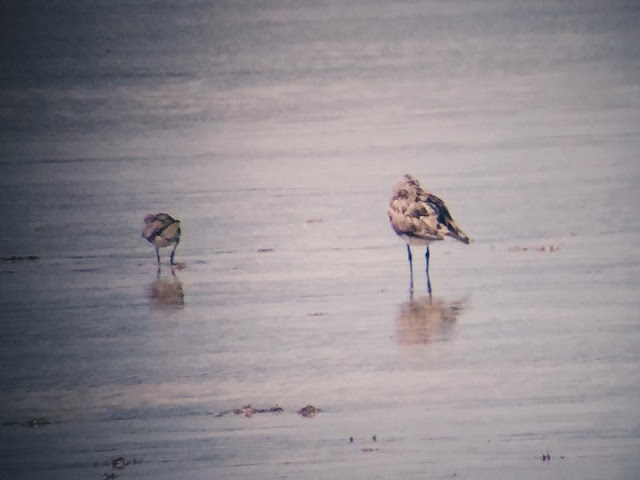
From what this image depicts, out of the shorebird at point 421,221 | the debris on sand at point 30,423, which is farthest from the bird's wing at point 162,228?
the debris on sand at point 30,423

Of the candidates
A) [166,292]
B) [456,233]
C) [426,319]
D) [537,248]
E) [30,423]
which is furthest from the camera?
[537,248]

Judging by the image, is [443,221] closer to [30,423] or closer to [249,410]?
[249,410]

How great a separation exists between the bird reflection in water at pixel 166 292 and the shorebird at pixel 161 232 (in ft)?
0.94

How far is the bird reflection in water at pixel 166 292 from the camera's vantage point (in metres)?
5.75

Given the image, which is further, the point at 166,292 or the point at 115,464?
the point at 166,292

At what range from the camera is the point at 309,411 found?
4434 millimetres

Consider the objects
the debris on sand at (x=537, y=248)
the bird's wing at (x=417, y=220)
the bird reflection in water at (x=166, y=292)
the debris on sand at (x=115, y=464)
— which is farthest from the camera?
the debris on sand at (x=537, y=248)

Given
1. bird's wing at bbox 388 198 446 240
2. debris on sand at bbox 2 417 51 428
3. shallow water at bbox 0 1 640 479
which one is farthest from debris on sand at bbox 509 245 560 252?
debris on sand at bbox 2 417 51 428

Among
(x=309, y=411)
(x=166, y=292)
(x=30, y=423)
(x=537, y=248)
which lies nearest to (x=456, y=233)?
(x=537, y=248)

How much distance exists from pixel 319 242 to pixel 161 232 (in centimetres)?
91

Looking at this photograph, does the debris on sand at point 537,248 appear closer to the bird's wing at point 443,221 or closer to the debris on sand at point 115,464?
the bird's wing at point 443,221

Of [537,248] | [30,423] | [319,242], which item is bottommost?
[30,423]

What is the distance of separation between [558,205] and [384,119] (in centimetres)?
201

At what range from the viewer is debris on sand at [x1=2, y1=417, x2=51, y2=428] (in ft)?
14.5
